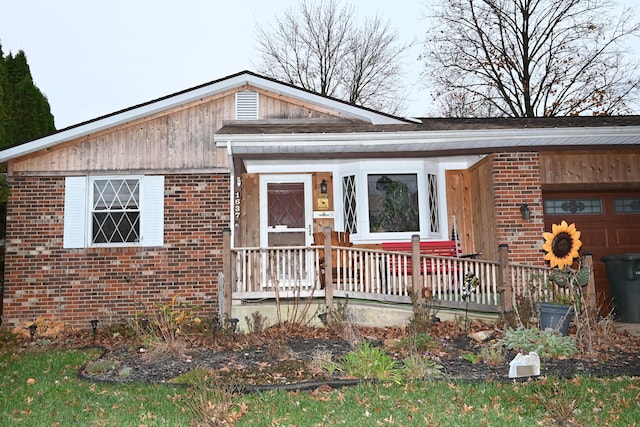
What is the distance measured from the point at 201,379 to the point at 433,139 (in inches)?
228

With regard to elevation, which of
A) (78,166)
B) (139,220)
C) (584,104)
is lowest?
(139,220)

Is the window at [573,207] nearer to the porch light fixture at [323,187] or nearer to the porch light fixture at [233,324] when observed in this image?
the porch light fixture at [323,187]

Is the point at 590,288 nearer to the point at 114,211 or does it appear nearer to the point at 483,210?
the point at 483,210

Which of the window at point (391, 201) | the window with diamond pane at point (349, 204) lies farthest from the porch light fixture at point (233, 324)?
the window with diamond pane at point (349, 204)

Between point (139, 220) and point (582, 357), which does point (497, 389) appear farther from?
point (139, 220)

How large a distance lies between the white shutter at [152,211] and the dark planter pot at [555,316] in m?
6.31

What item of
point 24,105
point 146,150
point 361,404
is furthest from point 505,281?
point 24,105

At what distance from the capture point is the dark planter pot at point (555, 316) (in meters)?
7.51

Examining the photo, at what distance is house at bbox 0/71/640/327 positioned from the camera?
9656 millimetres

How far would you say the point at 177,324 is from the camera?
8.58 metres

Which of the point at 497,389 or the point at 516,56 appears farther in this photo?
the point at 516,56

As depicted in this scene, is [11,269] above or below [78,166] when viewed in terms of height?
below

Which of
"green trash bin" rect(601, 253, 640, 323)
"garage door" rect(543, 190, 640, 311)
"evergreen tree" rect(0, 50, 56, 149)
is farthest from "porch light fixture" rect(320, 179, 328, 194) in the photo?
"evergreen tree" rect(0, 50, 56, 149)

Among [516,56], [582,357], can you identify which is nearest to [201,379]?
[582,357]
